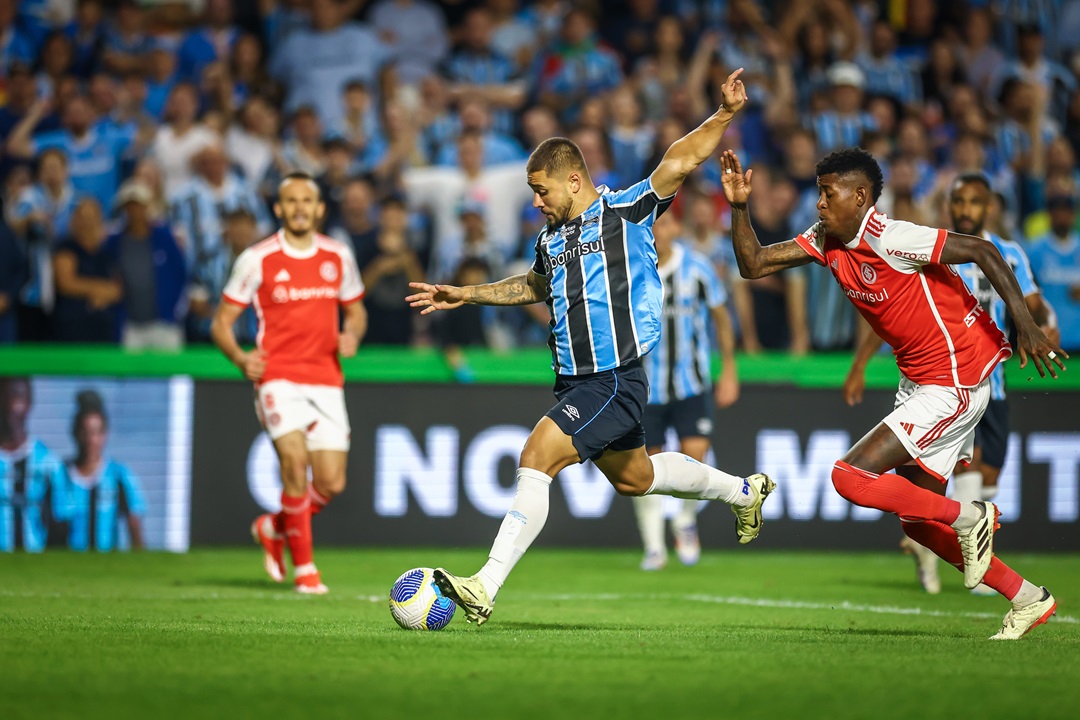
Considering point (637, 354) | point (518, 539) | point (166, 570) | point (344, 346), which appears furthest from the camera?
point (166, 570)

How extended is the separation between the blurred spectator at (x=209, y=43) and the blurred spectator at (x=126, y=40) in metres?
0.41

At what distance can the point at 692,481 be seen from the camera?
7.84 m

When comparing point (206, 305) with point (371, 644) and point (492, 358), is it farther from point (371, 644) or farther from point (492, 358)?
point (371, 644)

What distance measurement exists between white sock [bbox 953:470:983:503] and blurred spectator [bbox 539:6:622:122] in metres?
7.81

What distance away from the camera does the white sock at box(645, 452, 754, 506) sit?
7789 millimetres

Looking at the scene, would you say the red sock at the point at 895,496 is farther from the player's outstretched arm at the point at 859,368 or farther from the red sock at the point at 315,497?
the red sock at the point at 315,497

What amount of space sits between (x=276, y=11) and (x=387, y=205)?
4495mm

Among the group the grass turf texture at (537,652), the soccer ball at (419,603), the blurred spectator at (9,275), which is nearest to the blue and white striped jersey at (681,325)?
the grass turf texture at (537,652)

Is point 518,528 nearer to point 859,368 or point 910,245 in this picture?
point 910,245

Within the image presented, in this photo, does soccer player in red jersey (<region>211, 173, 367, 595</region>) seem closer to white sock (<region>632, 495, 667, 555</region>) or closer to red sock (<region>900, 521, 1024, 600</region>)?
white sock (<region>632, 495, 667, 555</region>)

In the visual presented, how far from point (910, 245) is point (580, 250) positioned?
1.61 m

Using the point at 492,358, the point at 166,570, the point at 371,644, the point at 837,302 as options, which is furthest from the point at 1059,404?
the point at 371,644

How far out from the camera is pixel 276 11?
17.7 metres

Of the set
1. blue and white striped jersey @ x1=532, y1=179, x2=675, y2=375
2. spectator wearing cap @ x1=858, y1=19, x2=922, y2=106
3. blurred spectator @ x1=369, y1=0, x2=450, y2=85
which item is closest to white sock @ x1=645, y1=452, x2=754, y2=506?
blue and white striped jersey @ x1=532, y1=179, x2=675, y2=375
